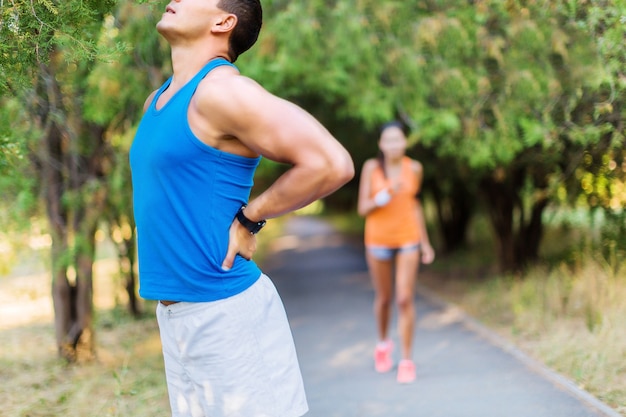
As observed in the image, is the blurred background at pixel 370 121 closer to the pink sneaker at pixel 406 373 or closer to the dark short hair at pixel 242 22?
the pink sneaker at pixel 406 373

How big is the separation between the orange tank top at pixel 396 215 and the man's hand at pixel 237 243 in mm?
4118

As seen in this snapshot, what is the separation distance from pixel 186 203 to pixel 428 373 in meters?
4.81

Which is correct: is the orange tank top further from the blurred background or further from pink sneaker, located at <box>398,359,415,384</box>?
the blurred background

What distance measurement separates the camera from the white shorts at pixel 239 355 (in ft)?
7.13

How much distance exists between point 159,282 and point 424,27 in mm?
A: 5857

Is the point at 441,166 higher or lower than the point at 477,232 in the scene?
higher

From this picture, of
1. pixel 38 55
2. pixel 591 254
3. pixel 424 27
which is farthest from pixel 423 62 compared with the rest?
pixel 38 55

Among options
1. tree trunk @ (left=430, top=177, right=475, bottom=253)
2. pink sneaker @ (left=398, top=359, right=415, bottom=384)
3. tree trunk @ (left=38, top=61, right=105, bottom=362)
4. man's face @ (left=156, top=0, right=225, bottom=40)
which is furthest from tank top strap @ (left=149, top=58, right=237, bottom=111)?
tree trunk @ (left=430, top=177, right=475, bottom=253)

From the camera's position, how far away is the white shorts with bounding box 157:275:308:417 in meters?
2.17

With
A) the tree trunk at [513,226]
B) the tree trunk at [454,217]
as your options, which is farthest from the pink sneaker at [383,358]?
the tree trunk at [454,217]

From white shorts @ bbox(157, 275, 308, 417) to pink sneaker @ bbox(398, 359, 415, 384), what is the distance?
401 centimetres

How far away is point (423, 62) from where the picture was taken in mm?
7918

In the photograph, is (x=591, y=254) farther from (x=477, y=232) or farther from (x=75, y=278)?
(x=477, y=232)

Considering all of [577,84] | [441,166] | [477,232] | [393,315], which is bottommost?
[477,232]
